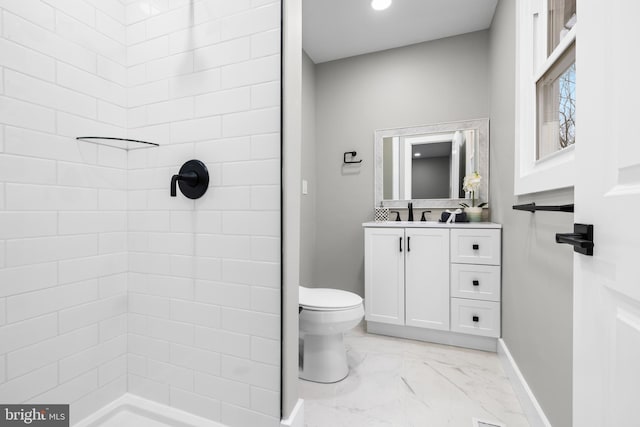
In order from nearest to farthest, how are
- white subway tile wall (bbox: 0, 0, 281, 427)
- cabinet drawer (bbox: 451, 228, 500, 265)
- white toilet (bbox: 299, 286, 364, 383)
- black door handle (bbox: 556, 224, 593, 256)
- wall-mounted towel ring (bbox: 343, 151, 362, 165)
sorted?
black door handle (bbox: 556, 224, 593, 256), white subway tile wall (bbox: 0, 0, 281, 427), white toilet (bbox: 299, 286, 364, 383), cabinet drawer (bbox: 451, 228, 500, 265), wall-mounted towel ring (bbox: 343, 151, 362, 165)

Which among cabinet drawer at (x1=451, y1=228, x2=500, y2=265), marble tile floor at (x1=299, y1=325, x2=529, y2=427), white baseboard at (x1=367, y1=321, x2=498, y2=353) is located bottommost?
marble tile floor at (x1=299, y1=325, x2=529, y2=427)

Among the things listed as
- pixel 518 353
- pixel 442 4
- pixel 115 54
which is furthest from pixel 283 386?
pixel 442 4

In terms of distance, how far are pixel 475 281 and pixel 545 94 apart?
1.24 metres

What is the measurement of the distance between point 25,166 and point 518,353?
94.6 inches

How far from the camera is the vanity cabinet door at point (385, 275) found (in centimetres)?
219

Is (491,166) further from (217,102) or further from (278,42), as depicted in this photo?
(217,102)

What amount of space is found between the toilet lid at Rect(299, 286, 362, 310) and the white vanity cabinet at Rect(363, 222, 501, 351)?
1.78 ft

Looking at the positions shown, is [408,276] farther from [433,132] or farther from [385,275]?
[433,132]

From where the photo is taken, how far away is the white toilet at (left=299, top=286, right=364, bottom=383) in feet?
5.17

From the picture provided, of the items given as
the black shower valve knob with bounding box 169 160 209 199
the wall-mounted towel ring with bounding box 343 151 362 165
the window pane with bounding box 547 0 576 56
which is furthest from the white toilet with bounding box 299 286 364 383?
the window pane with bounding box 547 0 576 56

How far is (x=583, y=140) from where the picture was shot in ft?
2.03

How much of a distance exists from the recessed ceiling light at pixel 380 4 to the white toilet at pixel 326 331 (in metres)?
2.11

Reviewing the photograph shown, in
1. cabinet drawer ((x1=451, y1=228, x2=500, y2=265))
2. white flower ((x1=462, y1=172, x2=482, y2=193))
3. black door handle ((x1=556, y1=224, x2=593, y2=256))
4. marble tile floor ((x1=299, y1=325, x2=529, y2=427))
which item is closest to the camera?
black door handle ((x1=556, y1=224, x2=593, y2=256))

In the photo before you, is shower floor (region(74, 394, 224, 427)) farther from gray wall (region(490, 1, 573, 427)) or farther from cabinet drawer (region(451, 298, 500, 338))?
cabinet drawer (region(451, 298, 500, 338))
